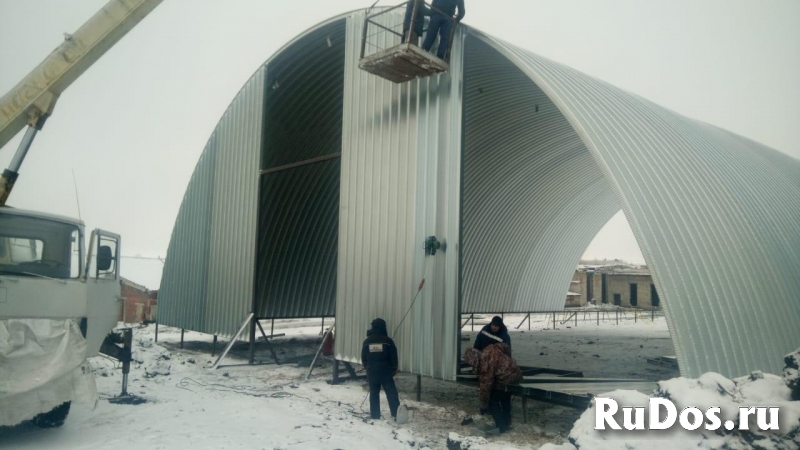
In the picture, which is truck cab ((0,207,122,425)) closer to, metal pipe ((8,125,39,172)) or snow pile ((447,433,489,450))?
metal pipe ((8,125,39,172))

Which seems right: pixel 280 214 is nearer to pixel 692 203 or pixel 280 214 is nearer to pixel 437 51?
pixel 437 51

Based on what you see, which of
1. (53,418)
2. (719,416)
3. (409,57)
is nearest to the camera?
(719,416)

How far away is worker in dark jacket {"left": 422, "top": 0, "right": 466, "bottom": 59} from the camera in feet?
31.3

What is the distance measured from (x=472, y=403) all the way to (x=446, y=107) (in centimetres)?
529

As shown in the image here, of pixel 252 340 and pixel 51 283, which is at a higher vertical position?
pixel 51 283

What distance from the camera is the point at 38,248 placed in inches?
300

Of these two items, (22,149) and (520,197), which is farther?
(520,197)

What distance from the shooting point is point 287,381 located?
12047mm

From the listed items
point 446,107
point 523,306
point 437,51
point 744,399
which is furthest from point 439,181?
point 523,306

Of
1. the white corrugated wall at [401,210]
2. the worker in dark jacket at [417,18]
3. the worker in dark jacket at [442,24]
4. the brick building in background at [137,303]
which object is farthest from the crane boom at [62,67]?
the brick building in background at [137,303]

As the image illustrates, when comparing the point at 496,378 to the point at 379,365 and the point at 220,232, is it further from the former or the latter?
the point at 220,232

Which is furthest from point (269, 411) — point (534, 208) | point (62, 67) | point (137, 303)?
point (137, 303)

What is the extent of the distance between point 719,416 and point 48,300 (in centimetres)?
762

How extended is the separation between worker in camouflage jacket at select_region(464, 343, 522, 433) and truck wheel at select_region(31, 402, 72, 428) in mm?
5537
